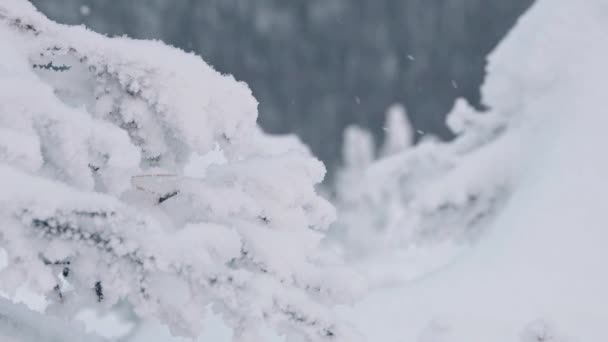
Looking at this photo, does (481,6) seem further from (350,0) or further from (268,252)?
(268,252)

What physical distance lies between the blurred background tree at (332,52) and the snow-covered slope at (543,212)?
13722 mm

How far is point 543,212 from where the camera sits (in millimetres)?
4691

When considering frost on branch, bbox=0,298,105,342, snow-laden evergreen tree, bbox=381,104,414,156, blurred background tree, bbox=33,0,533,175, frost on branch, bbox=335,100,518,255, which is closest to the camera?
frost on branch, bbox=0,298,105,342

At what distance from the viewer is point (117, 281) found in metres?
1.12

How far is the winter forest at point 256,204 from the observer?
1.14 m

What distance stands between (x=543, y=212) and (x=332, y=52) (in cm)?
2148

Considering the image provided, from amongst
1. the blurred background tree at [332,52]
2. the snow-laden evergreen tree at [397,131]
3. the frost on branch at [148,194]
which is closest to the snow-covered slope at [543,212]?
the frost on branch at [148,194]

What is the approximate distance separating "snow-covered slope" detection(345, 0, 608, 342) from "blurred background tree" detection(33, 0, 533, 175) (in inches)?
540

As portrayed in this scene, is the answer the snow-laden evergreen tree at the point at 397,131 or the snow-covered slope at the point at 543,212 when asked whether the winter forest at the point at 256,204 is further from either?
the snow-laden evergreen tree at the point at 397,131

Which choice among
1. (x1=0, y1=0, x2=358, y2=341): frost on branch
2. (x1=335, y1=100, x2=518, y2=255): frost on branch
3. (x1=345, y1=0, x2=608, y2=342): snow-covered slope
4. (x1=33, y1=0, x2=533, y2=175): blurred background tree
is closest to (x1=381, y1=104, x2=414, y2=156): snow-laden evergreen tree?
(x1=33, y1=0, x2=533, y2=175): blurred background tree

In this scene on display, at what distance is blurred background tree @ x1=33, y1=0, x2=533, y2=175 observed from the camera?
21.0 meters

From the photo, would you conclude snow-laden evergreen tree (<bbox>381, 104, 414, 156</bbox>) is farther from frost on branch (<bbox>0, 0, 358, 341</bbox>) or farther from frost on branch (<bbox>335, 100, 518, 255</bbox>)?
frost on branch (<bbox>0, 0, 358, 341</bbox>)

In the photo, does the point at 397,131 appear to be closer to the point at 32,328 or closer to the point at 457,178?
the point at 457,178

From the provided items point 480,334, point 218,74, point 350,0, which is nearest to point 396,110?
point 350,0
